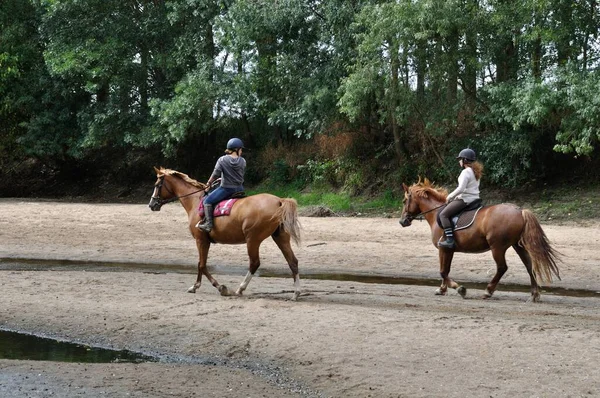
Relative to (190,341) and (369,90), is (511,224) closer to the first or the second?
(190,341)

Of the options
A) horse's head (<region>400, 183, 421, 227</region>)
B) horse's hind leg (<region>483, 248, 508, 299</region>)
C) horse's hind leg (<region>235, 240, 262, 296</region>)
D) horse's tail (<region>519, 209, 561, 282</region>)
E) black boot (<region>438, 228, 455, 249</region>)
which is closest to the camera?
horse's tail (<region>519, 209, 561, 282</region>)

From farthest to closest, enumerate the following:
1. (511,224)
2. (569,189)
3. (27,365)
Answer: (569,189) < (511,224) < (27,365)

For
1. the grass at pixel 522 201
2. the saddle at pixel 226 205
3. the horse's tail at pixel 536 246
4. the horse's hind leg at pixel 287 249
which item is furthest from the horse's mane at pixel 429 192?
the grass at pixel 522 201

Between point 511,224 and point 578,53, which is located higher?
point 578,53

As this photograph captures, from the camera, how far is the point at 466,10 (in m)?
23.6

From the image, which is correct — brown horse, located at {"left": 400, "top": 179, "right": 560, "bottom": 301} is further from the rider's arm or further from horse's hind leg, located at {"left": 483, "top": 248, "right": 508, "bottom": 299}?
the rider's arm

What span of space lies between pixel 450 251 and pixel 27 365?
7135 mm

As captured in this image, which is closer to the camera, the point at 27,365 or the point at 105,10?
the point at 27,365

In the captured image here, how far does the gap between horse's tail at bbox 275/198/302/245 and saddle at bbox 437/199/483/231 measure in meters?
2.70

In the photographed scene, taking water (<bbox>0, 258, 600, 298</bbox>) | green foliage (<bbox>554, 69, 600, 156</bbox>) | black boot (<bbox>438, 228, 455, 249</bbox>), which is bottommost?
water (<bbox>0, 258, 600, 298</bbox>)

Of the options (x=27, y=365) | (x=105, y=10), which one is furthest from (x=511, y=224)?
(x=105, y=10)

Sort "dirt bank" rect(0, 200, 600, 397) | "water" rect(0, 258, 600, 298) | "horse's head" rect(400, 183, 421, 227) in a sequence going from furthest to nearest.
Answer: "water" rect(0, 258, 600, 298) < "horse's head" rect(400, 183, 421, 227) < "dirt bank" rect(0, 200, 600, 397)

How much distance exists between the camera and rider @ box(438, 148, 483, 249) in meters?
13.0

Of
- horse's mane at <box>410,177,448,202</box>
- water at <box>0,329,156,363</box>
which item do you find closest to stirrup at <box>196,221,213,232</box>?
water at <box>0,329,156,363</box>
